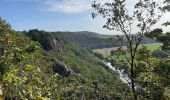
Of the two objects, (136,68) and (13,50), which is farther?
(136,68)

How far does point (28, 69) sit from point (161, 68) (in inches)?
625

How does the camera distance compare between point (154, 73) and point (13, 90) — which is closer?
point (13, 90)

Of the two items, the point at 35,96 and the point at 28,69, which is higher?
the point at 28,69

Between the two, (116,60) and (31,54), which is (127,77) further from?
(31,54)

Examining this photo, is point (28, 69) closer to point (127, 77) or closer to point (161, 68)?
point (161, 68)

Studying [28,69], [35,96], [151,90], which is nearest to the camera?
[35,96]

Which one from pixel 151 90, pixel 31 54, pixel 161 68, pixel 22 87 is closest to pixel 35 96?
pixel 22 87

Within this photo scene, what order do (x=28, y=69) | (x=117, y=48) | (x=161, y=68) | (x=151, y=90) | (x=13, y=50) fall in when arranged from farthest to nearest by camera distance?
1. (x=117, y=48)
2. (x=151, y=90)
3. (x=161, y=68)
4. (x=13, y=50)
5. (x=28, y=69)

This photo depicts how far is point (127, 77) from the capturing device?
2423cm

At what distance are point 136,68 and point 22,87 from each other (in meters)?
18.7

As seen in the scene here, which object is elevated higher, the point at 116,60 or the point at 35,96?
the point at 35,96

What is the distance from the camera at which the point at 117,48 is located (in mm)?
24125

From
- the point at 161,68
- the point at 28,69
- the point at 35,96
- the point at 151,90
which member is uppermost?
the point at 28,69

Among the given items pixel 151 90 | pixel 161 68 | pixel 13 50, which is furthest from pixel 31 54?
pixel 151 90
